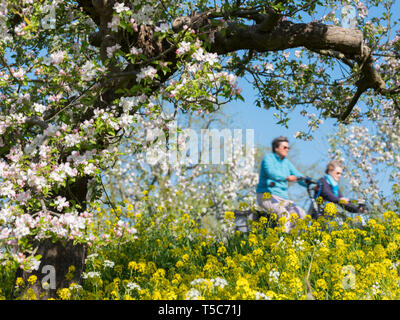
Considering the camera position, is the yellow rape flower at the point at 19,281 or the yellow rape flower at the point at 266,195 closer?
the yellow rape flower at the point at 19,281

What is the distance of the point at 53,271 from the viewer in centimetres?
586

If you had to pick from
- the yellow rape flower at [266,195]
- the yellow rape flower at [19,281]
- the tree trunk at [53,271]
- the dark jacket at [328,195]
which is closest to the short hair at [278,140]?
the yellow rape flower at [266,195]

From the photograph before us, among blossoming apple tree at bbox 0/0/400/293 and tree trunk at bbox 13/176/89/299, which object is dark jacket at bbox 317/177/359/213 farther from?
tree trunk at bbox 13/176/89/299

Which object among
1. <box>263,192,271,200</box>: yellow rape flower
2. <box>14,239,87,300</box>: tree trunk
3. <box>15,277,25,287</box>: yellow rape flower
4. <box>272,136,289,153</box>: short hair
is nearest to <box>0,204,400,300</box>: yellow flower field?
<box>15,277,25,287</box>: yellow rape flower

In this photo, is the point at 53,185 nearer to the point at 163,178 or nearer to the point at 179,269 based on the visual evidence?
the point at 179,269

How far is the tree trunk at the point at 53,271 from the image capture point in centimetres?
579

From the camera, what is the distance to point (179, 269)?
6.27 metres

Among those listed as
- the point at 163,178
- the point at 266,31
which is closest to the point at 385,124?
the point at 163,178

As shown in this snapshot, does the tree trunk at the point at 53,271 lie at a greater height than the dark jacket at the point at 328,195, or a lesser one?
lesser

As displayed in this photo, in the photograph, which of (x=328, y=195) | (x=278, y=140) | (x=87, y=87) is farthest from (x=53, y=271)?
(x=328, y=195)

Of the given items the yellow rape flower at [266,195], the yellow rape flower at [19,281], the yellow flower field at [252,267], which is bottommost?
the yellow rape flower at [19,281]

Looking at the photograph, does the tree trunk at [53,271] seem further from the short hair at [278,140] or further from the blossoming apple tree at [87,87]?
the short hair at [278,140]

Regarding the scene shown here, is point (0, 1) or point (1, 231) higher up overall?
point (0, 1)
